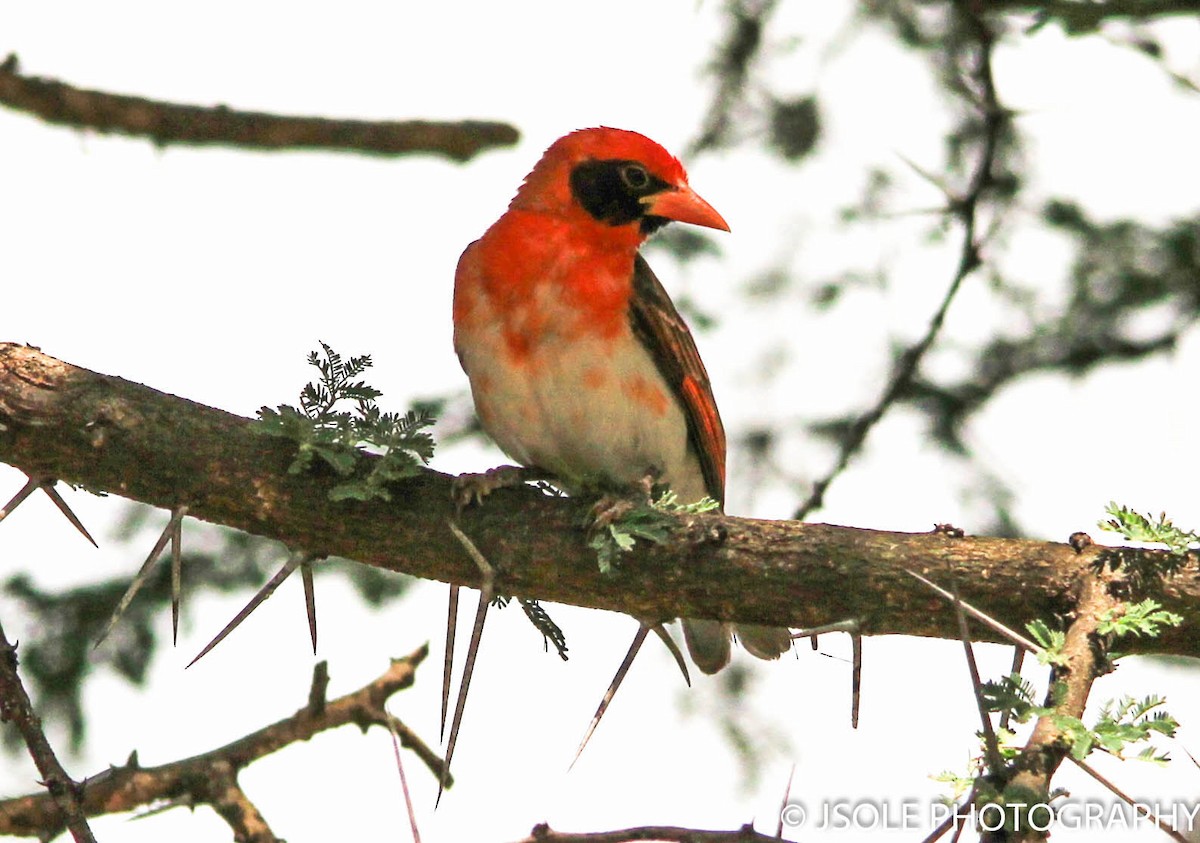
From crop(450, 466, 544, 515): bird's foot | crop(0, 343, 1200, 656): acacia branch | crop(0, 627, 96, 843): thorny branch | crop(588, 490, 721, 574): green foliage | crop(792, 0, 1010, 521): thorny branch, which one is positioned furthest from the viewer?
crop(792, 0, 1010, 521): thorny branch

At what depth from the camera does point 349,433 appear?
331cm

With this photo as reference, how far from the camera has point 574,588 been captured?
3326 mm

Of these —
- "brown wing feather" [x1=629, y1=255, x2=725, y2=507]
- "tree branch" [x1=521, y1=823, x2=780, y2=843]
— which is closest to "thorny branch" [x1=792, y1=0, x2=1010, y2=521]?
"brown wing feather" [x1=629, y1=255, x2=725, y2=507]

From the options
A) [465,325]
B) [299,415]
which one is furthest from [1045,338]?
[299,415]

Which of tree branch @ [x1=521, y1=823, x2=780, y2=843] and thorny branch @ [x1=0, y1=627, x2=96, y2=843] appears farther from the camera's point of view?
thorny branch @ [x1=0, y1=627, x2=96, y2=843]

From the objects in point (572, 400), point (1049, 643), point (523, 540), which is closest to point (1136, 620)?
point (1049, 643)

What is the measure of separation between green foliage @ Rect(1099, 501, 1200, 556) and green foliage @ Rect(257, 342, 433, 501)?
1393 millimetres

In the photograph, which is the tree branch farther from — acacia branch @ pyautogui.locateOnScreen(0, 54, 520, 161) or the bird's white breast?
the bird's white breast

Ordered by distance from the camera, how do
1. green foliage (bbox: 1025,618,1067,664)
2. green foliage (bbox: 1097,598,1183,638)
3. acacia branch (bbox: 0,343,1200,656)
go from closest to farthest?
1. green foliage (bbox: 1025,618,1067,664)
2. green foliage (bbox: 1097,598,1183,638)
3. acacia branch (bbox: 0,343,1200,656)

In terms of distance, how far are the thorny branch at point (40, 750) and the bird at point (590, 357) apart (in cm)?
190

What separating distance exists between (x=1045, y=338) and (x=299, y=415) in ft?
9.33

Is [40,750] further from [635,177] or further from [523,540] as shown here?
[635,177]

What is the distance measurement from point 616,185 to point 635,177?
7cm

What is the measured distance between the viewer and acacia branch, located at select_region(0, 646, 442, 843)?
326 centimetres
